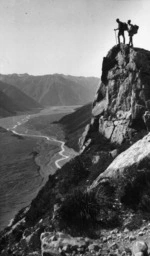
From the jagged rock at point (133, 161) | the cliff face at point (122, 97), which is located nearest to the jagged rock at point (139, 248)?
the jagged rock at point (133, 161)

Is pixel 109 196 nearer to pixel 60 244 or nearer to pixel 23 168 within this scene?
pixel 60 244

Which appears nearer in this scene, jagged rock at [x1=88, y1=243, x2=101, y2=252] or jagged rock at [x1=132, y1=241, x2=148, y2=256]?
jagged rock at [x1=132, y1=241, x2=148, y2=256]

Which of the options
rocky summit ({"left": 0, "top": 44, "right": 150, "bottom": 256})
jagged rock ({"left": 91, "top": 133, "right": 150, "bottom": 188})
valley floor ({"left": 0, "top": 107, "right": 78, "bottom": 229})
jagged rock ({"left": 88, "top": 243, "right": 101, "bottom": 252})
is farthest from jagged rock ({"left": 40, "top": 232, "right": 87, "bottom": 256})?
valley floor ({"left": 0, "top": 107, "right": 78, "bottom": 229})

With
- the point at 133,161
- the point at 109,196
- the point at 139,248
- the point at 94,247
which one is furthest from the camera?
the point at 133,161

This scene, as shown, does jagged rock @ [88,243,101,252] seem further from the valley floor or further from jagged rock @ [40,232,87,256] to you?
the valley floor

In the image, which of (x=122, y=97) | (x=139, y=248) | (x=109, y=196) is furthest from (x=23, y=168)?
(x=139, y=248)

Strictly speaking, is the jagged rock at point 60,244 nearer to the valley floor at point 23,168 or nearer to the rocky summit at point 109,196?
the rocky summit at point 109,196

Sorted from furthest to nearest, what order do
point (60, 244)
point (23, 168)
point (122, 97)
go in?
1. point (23, 168)
2. point (122, 97)
3. point (60, 244)
